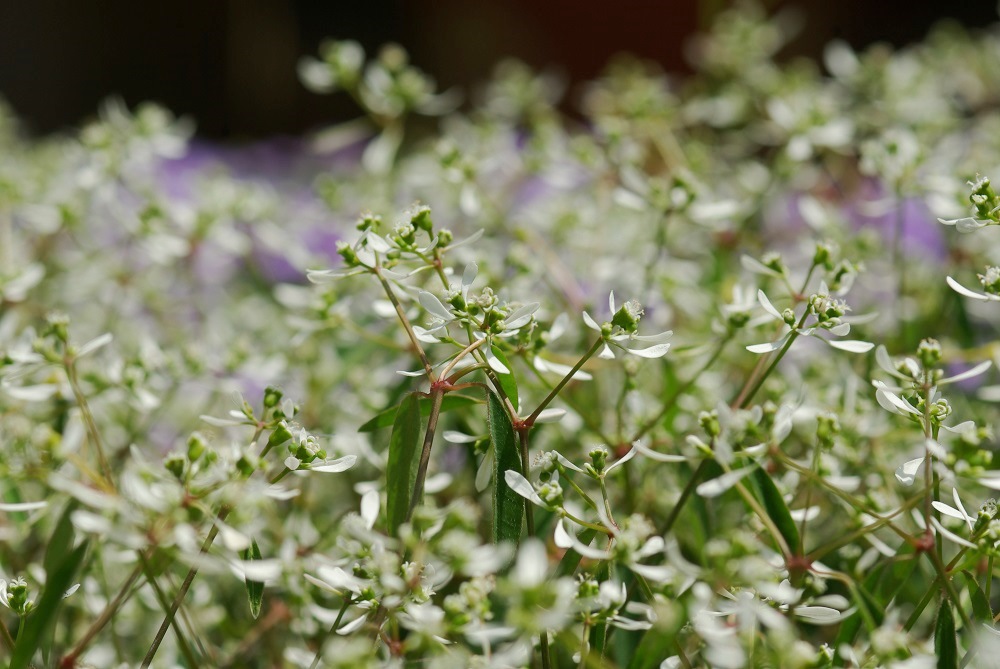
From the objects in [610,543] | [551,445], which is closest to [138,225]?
[551,445]

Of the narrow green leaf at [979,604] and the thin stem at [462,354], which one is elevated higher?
the thin stem at [462,354]

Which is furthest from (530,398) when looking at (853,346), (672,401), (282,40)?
(282,40)

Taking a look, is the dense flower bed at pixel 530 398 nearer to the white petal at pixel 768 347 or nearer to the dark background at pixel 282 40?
the white petal at pixel 768 347

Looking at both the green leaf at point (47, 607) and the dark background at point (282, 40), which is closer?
the green leaf at point (47, 607)

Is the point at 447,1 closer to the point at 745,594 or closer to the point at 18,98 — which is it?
the point at 18,98

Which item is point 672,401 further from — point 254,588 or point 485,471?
point 254,588

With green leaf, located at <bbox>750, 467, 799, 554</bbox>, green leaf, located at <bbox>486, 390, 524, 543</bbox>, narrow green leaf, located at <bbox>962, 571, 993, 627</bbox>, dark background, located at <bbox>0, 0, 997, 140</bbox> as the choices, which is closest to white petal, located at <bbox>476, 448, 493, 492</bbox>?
green leaf, located at <bbox>486, 390, 524, 543</bbox>

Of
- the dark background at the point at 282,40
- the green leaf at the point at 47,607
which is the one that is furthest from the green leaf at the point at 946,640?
the dark background at the point at 282,40
